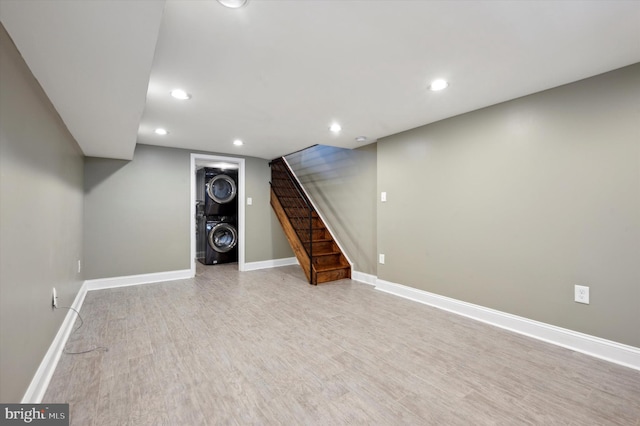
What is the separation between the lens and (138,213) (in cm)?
404

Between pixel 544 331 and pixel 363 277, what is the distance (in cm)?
225

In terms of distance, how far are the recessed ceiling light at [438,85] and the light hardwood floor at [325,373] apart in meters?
2.07

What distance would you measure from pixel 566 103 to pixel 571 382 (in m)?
2.02

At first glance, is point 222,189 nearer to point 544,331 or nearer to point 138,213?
point 138,213

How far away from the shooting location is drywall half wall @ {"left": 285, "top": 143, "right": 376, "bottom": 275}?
13.4 feet

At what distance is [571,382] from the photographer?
1.73 metres

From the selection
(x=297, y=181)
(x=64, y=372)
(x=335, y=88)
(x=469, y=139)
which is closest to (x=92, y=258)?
(x=64, y=372)

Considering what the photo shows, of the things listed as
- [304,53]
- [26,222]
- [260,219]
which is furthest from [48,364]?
[260,219]

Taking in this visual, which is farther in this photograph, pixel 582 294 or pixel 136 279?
pixel 136 279

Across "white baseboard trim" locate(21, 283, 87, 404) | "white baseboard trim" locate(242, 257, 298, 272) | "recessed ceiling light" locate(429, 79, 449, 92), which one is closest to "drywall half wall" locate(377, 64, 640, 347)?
"recessed ceiling light" locate(429, 79, 449, 92)

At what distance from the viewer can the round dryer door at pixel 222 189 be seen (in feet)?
17.8

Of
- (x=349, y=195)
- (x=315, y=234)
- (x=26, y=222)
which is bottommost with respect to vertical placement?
(x=315, y=234)

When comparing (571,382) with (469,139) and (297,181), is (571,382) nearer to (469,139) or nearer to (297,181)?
(469,139)

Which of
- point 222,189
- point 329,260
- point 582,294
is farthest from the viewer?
point 222,189
